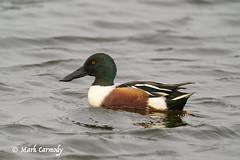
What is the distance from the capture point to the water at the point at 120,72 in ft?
22.7

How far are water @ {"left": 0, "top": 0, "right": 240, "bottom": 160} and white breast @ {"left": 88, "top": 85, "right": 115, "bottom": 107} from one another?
0.52ft

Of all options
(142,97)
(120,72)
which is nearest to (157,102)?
(142,97)

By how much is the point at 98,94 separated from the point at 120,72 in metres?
2.71

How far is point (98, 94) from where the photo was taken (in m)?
8.50

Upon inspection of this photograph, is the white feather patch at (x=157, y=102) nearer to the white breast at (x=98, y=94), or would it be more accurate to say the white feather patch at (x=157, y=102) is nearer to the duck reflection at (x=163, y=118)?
the duck reflection at (x=163, y=118)

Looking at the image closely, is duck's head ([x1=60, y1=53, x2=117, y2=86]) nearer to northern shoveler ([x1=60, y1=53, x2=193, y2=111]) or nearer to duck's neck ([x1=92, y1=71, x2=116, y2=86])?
duck's neck ([x1=92, y1=71, x2=116, y2=86])

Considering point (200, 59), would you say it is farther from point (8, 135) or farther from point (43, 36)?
point (8, 135)

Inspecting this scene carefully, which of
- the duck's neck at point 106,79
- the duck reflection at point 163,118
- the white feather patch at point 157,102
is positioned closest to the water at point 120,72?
the duck reflection at point 163,118

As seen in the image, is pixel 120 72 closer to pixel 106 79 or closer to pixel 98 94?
pixel 106 79

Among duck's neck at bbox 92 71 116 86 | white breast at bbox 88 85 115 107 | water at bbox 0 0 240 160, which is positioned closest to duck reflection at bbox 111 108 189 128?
water at bbox 0 0 240 160

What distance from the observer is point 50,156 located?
6465 millimetres

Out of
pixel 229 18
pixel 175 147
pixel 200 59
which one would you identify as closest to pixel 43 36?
pixel 200 59

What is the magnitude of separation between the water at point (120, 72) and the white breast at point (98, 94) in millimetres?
158

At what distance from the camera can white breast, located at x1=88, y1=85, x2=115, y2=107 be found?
27.7 ft
